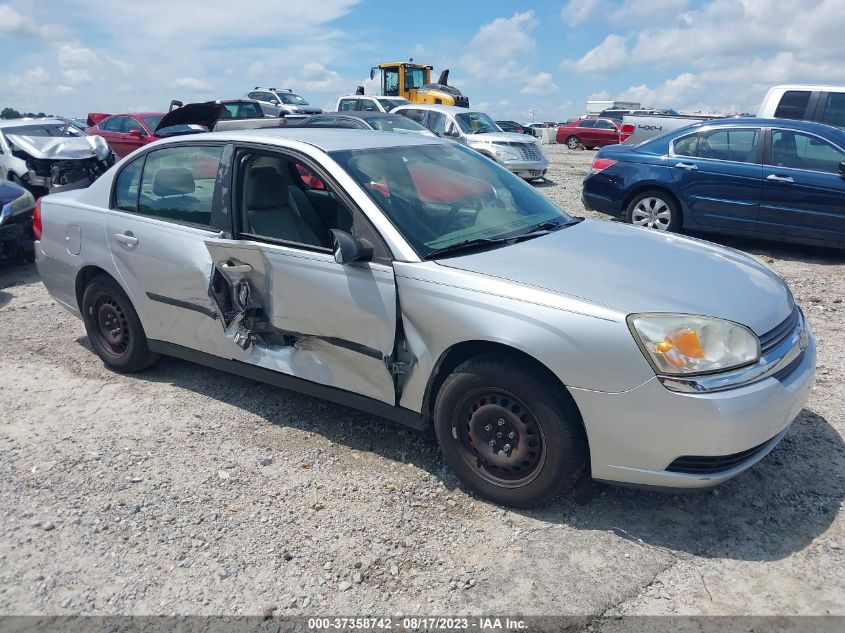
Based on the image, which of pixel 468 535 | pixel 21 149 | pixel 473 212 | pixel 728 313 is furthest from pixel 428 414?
pixel 21 149

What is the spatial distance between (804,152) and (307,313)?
659cm

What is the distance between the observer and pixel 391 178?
143 inches

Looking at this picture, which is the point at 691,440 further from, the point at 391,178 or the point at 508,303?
the point at 391,178

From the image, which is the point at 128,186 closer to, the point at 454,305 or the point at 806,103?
the point at 454,305

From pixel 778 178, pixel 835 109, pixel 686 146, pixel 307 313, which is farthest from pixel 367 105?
pixel 307 313

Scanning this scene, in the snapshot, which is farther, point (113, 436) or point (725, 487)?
point (113, 436)

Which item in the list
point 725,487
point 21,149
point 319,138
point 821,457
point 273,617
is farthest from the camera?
point 21,149

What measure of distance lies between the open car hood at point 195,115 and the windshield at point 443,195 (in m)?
8.16

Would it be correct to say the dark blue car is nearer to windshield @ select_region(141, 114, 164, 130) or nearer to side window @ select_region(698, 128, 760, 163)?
side window @ select_region(698, 128, 760, 163)

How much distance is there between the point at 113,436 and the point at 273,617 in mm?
1972

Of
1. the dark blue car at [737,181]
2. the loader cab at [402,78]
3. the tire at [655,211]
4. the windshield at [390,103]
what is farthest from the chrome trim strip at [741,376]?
the loader cab at [402,78]

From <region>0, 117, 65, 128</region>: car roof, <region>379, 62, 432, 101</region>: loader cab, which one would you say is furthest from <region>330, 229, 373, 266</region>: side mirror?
<region>379, 62, 432, 101</region>: loader cab

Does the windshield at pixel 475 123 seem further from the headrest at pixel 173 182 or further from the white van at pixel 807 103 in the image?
the headrest at pixel 173 182

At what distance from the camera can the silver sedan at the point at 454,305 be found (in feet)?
8.95
